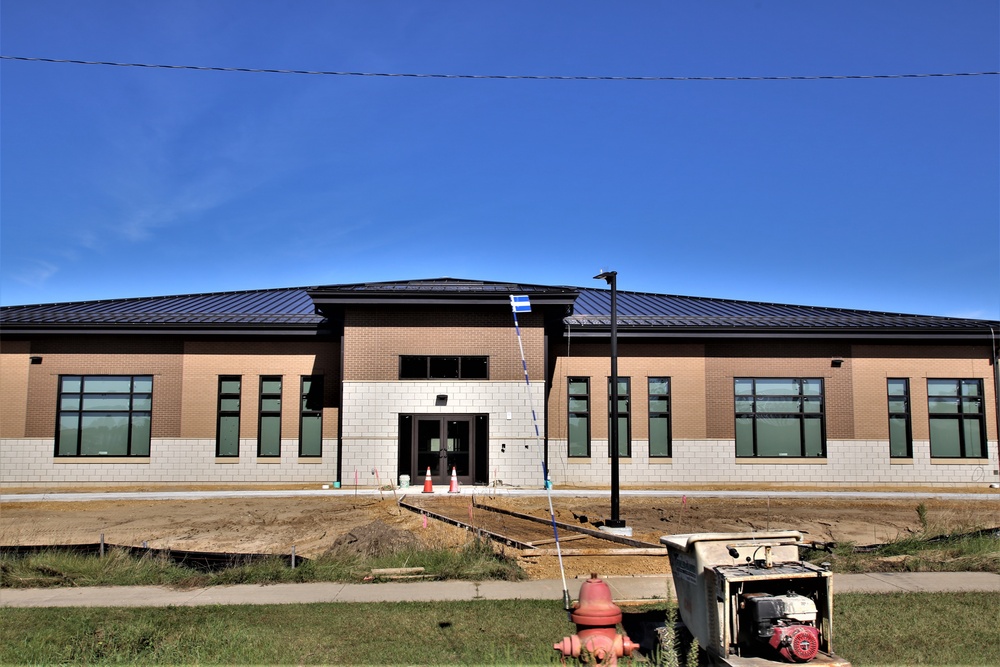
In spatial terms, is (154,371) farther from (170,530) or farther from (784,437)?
(784,437)

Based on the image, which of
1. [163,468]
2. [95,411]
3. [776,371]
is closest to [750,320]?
[776,371]

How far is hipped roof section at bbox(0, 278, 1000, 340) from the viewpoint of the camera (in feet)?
76.8

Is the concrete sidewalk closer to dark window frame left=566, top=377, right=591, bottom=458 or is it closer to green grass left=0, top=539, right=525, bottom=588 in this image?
green grass left=0, top=539, right=525, bottom=588

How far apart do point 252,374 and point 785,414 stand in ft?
61.9

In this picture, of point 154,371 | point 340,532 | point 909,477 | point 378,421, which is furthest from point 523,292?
point 909,477

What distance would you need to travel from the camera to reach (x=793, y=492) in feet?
76.5

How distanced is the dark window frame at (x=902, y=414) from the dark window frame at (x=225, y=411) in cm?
2280

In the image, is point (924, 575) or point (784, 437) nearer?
point (924, 575)

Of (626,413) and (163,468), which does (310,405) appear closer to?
(163,468)

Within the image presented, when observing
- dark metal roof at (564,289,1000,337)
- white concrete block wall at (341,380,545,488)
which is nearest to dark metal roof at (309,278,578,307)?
dark metal roof at (564,289,1000,337)

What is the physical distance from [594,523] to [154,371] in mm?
16856

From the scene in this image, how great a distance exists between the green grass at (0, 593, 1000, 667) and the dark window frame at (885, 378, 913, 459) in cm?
1722

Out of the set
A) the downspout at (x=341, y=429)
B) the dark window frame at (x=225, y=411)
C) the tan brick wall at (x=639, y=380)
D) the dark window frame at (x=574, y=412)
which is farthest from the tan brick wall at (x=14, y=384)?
the dark window frame at (x=574, y=412)

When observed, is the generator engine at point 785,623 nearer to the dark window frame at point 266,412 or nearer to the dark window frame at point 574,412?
the dark window frame at point 574,412
